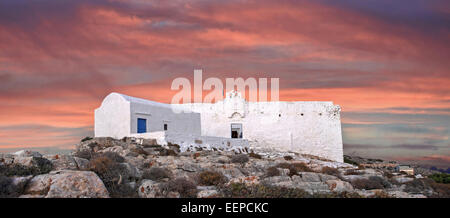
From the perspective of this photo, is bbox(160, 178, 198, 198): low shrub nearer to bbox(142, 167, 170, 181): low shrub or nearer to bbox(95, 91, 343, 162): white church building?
bbox(142, 167, 170, 181): low shrub

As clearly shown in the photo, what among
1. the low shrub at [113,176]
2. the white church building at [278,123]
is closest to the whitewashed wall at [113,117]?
the white church building at [278,123]

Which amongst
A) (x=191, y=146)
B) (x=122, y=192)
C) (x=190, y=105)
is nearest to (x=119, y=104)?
(x=191, y=146)

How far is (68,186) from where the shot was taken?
8.88 meters

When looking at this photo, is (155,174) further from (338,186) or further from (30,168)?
(338,186)

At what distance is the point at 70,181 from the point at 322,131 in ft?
108

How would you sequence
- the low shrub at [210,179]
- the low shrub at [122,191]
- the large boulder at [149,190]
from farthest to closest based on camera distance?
the low shrub at [210,179]
the large boulder at [149,190]
the low shrub at [122,191]

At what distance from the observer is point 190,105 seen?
38219mm

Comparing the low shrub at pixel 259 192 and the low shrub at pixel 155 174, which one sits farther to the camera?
the low shrub at pixel 155 174

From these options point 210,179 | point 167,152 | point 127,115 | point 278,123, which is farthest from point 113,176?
point 278,123

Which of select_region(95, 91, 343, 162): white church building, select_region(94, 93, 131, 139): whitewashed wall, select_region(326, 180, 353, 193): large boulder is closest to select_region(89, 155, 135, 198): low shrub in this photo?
select_region(326, 180, 353, 193): large boulder

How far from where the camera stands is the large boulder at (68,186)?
8.73 meters

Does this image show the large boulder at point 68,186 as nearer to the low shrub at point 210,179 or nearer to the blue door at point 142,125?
the low shrub at point 210,179

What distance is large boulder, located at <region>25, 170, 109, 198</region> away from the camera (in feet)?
28.7
